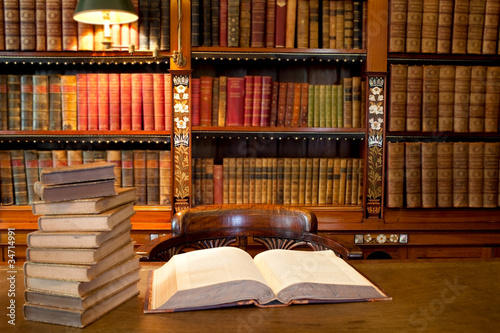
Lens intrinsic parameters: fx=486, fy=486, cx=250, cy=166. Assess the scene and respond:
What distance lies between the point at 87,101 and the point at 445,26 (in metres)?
1.98

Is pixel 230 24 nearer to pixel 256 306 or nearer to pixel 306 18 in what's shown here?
pixel 306 18

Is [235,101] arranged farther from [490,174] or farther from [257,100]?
[490,174]

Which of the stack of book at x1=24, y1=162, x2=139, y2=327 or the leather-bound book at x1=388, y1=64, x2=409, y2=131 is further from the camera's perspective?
the leather-bound book at x1=388, y1=64, x2=409, y2=131

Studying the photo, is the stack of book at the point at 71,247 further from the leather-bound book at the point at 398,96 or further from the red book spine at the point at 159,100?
the leather-bound book at the point at 398,96

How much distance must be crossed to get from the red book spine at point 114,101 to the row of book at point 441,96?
4.86ft

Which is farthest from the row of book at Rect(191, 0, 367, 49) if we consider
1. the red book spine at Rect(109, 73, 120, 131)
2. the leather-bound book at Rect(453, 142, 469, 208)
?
the leather-bound book at Rect(453, 142, 469, 208)

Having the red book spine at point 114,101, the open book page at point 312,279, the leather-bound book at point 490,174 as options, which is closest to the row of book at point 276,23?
the red book spine at point 114,101

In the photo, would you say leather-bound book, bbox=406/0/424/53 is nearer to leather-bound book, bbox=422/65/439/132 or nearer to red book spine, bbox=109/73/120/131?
leather-bound book, bbox=422/65/439/132

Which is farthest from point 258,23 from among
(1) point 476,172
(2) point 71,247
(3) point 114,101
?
(2) point 71,247

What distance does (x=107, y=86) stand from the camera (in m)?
2.63

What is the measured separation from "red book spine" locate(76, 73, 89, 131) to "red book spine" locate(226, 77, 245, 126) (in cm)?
77

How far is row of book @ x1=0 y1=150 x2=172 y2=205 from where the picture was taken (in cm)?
264

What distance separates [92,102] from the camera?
8.63 feet

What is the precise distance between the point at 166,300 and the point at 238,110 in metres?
1.75
